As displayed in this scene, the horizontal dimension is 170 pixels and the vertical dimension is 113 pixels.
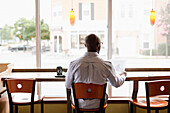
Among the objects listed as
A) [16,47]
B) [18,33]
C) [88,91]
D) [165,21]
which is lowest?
[88,91]

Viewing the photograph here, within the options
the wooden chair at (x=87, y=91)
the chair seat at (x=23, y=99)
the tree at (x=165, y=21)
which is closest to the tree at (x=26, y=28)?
the chair seat at (x=23, y=99)

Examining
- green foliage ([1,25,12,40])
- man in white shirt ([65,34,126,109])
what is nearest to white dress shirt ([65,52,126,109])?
man in white shirt ([65,34,126,109])

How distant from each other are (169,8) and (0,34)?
3.14 metres

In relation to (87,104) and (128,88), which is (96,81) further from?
(128,88)

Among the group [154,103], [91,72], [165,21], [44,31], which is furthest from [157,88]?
[44,31]

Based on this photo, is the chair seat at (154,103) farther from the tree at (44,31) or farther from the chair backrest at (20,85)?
the tree at (44,31)

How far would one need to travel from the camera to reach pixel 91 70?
248cm

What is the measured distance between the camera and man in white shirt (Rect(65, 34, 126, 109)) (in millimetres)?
2484

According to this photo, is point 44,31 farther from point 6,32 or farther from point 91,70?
point 91,70

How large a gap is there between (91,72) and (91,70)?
21 mm

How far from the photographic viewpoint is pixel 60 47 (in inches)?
172

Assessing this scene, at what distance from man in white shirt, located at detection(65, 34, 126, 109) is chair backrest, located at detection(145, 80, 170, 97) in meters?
0.34

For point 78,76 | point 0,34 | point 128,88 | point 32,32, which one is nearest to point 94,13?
point 32,32

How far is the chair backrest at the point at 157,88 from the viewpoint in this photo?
2.42 meters
